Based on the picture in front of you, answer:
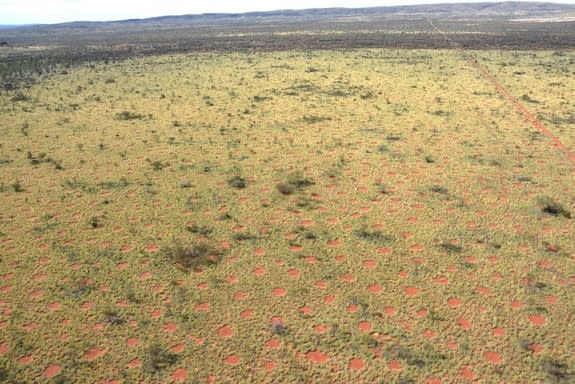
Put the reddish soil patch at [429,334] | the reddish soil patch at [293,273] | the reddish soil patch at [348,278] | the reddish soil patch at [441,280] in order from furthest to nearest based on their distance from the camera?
the reddish soil patch at [293,273] < the reddish soil patch at [348,278] < the reddish soil patch at [441,280] < the reddish soil patch at [429,334]

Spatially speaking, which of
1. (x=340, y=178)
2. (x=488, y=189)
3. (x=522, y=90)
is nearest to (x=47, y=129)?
(x=340, y=178)

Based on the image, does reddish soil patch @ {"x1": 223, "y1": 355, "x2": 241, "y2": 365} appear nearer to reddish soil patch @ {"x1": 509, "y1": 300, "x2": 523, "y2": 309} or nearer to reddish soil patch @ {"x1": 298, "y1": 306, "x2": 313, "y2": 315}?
reddish soil patch @ {"x1": 298, "y1": 306, "x2": 313, "y2": 315}

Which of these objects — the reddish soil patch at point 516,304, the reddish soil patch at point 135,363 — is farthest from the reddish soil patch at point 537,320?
the reddish soil patch at point 135,363

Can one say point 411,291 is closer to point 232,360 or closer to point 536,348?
point 536,348

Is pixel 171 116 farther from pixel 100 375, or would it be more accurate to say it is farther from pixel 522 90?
pixel 522 90

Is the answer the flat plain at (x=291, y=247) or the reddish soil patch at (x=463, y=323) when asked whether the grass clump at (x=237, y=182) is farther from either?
the reddish soil patch at (x=463, y=323)

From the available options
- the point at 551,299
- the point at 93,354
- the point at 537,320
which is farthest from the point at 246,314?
the point at 551,299

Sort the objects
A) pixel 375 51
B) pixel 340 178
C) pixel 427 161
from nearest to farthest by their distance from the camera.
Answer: pixel 340 178
pixel 427 161
pixel 375 51
